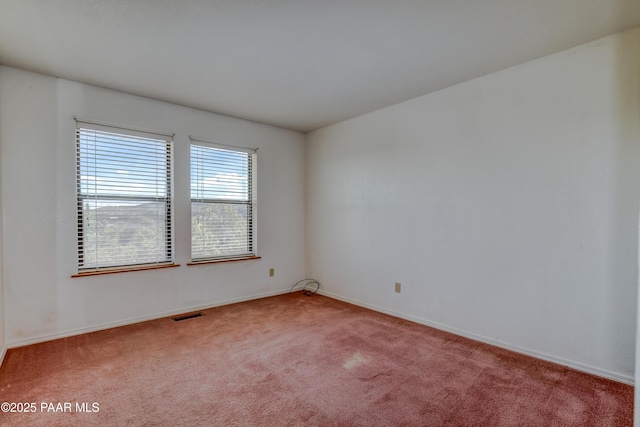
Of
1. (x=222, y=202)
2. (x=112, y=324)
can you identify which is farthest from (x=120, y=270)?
(x=222, y=202)

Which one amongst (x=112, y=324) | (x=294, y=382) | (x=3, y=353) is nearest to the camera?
(x=294, y=382)

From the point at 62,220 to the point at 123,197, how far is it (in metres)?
0.55

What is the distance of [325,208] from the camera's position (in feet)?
15.0

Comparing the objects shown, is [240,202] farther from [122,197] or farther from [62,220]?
[62,220]

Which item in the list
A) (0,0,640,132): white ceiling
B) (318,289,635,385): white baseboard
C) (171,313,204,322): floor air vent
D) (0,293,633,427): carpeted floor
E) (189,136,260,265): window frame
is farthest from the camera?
(189,136,260,265): window frame

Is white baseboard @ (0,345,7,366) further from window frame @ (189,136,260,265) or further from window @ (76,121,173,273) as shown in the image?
window frame @ (189,136,260,265)

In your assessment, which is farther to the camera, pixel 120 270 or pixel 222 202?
pixel 222 202

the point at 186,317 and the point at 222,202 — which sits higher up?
the point at 222,202

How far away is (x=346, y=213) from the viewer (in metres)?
4.26

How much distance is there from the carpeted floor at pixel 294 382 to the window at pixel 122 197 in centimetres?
81

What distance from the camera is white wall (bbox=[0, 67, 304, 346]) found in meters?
2.73

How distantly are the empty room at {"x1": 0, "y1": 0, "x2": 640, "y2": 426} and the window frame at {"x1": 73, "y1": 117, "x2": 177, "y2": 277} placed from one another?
0.07ft

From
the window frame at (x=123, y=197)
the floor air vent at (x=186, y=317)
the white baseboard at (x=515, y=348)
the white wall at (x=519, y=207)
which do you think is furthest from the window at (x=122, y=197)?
the white baseboard at (x=515, y=348)

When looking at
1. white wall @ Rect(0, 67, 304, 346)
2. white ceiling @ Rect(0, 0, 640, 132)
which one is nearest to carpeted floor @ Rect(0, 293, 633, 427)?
white wall @ Rect(0, 67, 304, 346)
